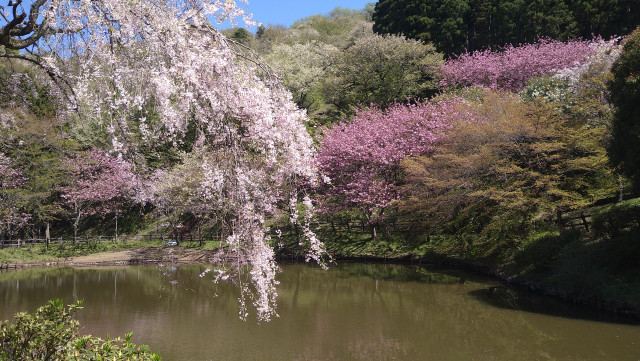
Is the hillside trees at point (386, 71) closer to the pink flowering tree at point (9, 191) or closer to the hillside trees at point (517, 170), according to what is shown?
the hillside trees at point (517, 170)

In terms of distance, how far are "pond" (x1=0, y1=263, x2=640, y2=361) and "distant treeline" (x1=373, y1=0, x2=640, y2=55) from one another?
23.3 meters

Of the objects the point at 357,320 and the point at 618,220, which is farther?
the point at 618,220

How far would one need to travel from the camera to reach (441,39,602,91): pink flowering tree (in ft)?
89.9

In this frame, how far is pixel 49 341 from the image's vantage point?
4004 mm

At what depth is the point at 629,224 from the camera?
498 inches

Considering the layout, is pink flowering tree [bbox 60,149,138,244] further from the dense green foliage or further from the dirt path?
the dense green foliage

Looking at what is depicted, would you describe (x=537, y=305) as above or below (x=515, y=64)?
below

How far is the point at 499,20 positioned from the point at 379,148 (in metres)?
20.1

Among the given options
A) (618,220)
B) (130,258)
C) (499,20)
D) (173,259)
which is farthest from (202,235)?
(499,20)

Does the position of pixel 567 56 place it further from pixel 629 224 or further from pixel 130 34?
pixel 130 34

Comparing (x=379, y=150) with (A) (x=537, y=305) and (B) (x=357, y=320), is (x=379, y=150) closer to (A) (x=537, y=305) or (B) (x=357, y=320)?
(A) (x=537, y=305)

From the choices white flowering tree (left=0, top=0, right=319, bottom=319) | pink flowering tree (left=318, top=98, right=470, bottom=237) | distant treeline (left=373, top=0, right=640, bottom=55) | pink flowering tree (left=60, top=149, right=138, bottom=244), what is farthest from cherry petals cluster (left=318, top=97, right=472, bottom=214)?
white flowering tree (left=0, top=0, right=319, bottom=319)

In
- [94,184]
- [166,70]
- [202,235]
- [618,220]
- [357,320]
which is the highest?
[94,184]

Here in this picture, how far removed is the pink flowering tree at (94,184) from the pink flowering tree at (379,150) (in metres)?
14.0
